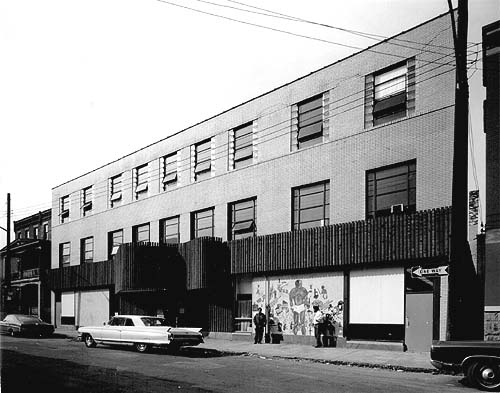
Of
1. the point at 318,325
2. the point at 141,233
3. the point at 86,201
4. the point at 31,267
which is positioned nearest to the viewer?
the point at 318,325

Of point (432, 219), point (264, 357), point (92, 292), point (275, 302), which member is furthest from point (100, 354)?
point (92, 292)

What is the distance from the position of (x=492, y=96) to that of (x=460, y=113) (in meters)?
5.45

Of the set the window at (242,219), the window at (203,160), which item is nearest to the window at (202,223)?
the window at (242,219)

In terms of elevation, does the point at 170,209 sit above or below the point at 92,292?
above

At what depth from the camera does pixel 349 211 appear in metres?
22.6

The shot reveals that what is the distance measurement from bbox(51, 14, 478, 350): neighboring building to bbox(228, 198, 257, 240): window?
8cm

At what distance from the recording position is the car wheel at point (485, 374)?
1256 centimetres

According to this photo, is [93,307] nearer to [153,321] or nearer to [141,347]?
[153,321]

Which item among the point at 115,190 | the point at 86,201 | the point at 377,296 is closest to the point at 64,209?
the point at 86,201

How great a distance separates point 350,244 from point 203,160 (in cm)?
1152

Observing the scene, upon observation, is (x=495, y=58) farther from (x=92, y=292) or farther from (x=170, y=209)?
(x=92, y=292)

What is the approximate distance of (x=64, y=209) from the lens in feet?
150

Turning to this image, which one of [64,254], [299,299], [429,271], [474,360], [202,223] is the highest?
[202,223]

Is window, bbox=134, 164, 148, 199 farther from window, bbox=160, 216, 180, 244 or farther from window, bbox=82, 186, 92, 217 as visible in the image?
window, bbox=82, 186, 92, 217
